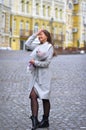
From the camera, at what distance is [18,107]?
29.4ft

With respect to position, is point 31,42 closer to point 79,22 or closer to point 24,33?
point 24,33

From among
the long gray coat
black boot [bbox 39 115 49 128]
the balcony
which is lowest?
the balcony

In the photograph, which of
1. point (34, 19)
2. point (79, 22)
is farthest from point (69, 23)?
point (34, 19)

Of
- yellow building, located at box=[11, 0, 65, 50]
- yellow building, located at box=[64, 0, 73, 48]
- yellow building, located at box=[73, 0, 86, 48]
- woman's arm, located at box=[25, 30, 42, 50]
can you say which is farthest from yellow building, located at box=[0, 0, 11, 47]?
woman's arm, located at box=[25, 30, 42, 50]

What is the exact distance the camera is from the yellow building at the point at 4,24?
60312 mm

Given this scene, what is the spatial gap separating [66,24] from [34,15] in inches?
487

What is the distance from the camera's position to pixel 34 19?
72375 mm

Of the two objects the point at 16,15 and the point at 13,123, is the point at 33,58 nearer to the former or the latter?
the point at 13,123

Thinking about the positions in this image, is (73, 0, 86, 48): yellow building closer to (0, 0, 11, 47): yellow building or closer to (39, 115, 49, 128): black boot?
(0, 0, 11, 47): yellow building

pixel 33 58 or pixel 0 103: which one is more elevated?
pixel 33 58

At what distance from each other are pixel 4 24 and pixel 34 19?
1114 cm

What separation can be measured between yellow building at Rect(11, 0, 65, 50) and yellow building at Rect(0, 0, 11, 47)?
308 centimetres

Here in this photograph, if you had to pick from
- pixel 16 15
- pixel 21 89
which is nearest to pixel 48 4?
pixel 16 15

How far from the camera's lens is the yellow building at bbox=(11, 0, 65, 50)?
2657 inches
